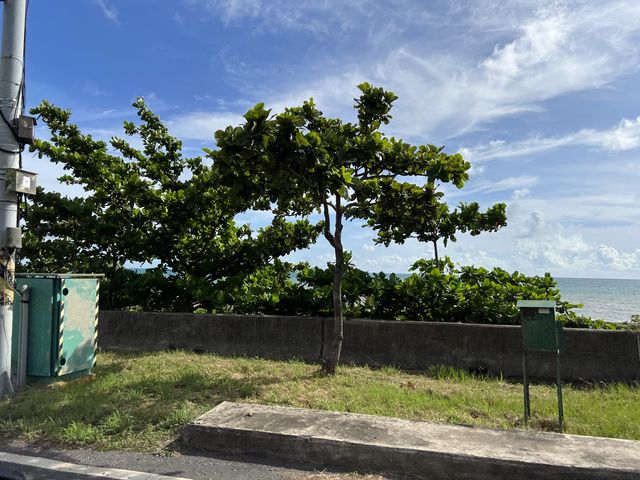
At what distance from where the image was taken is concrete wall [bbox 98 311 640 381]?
6832 millimetres

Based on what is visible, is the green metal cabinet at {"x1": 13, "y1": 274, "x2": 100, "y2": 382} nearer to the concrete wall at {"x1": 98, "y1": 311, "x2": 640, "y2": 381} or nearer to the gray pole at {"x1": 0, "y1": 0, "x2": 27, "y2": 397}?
the gray pole at {"x1": 0, "y1": 0, "x2": 27, "y2": 397}

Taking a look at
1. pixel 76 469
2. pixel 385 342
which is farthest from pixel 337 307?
pixel 76 469

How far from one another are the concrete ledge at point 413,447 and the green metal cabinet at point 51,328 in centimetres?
295

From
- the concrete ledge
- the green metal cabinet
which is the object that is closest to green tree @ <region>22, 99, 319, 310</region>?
the green metal cabinet

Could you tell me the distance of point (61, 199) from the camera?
10102mm

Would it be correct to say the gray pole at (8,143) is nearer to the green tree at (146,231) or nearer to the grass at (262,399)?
the grass at (262,399)

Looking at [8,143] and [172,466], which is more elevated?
[8,143]

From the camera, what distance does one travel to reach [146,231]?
10258 mm

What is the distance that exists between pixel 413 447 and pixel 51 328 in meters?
5.17

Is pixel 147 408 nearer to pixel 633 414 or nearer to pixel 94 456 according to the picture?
pixel 94 456

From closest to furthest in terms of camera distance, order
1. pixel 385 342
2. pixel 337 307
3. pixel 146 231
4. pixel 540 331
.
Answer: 1. pixel 540 331
2. pixel 337 307
3. pixel 385 342
4. pixel 146 231

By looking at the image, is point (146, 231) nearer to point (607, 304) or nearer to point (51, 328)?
point (51, 328)

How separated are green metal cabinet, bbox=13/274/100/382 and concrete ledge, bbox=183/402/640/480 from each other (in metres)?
2.95

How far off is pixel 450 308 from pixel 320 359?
2427 mm
